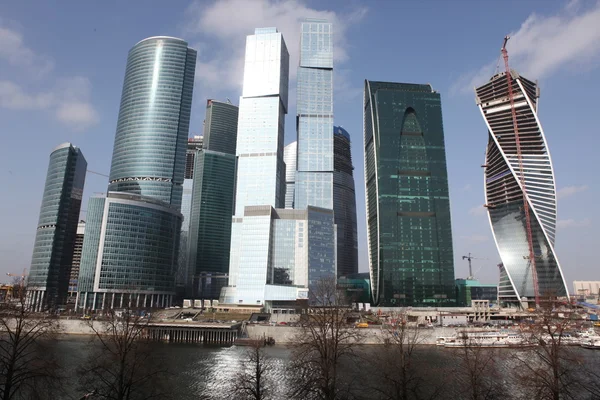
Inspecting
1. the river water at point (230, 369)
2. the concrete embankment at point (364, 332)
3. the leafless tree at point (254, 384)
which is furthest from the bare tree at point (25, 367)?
the concrete embankment at point (364, 332)

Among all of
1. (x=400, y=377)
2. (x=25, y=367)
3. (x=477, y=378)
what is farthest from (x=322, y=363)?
(x=25, y=367)

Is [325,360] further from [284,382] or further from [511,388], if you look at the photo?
[511,388]

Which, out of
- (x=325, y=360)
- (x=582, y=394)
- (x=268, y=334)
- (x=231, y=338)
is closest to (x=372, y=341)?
(x=268, y=334)

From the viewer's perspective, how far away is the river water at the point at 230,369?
205 ft

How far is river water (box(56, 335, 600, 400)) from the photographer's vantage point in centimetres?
6250

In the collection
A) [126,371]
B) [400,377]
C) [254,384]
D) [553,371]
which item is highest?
[553,371]

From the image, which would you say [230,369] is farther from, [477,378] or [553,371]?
[553,371]

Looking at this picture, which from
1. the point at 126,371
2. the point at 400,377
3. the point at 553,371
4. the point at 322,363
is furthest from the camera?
the point at 126,371

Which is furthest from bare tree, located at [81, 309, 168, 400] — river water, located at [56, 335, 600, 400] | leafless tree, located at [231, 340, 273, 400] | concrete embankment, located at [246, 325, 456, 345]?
concrete embankment, located at [246, 325, 456, 345]

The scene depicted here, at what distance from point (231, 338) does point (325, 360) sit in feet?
348

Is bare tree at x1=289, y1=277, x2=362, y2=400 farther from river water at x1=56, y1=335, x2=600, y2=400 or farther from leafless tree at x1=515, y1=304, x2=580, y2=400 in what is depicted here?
leafless tree at x1=515, y1=304, x2=580, y2=400

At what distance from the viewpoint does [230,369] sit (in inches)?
3371

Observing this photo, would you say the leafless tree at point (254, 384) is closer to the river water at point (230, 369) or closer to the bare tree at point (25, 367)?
the river water at point (230, 369)

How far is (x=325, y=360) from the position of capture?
44.6 metres
